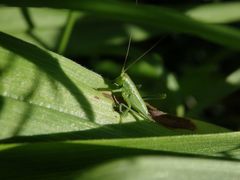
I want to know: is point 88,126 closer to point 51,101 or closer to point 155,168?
point 51,101

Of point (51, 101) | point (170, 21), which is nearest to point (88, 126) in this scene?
point (51, 101)

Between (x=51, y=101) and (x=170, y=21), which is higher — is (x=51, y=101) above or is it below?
below

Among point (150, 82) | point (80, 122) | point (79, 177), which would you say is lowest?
point (79, 177)

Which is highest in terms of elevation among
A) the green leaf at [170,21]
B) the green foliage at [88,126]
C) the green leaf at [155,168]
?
the green leaf at [170,21]

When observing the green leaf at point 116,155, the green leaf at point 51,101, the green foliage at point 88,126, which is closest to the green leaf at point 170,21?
the green foliage at point 88,126

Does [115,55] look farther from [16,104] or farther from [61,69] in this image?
[16,104]

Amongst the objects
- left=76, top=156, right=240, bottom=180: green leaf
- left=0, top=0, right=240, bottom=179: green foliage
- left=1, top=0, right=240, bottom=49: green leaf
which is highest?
left=1, top=0, right=240, bottom=49: green leaf

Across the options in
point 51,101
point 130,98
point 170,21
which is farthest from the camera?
point 130,98

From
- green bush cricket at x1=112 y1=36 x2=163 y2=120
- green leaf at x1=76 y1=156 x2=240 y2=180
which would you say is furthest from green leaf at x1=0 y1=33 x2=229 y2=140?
green leaf at x1=76 y1=156 x2=240 y2=180

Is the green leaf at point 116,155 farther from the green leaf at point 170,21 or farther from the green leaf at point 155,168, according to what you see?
the green leaf at point 170,21

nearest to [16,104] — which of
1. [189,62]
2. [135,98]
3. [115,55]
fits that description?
[135,98]

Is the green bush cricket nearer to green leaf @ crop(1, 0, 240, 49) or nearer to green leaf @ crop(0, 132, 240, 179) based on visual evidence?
green leaf @ crop(0, 132, 240, 179)
